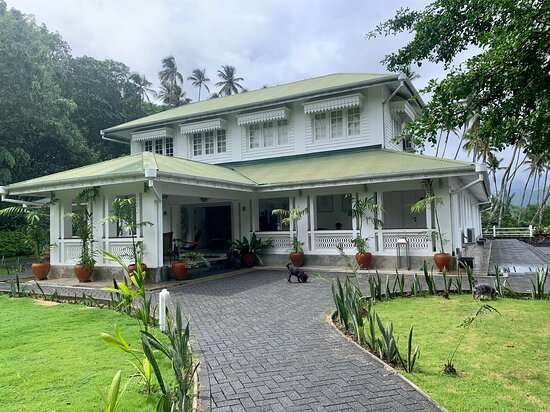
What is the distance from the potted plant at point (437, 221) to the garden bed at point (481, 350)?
379 cm

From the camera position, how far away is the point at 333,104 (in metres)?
17.0

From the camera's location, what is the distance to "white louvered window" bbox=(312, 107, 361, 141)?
1728cm

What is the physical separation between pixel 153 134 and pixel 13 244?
35.1 feet

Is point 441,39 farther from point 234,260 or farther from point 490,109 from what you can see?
point 234,260

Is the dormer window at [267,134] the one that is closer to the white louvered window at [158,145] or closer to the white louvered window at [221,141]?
→ the white louvered window at [221,141]

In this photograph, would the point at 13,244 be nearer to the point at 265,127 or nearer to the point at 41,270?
the point at 41,270

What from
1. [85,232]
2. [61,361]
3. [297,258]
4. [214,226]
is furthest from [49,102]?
[61,361]

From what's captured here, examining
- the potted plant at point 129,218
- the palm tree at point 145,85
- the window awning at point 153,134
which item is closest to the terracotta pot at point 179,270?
the potted plant at point 129,218

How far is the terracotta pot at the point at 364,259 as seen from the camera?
14164mm

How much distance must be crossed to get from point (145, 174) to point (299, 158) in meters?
8.68

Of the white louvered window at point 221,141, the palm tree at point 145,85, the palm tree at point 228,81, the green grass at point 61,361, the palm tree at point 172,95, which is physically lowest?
the green grass at point 61,361

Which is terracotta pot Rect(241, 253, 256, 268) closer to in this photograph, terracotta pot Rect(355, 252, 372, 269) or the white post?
terracotta pot Rect(355, 252, 372, 269)

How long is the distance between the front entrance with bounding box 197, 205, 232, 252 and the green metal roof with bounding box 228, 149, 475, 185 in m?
2.63

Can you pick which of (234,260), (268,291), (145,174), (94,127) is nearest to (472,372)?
(268,291)
